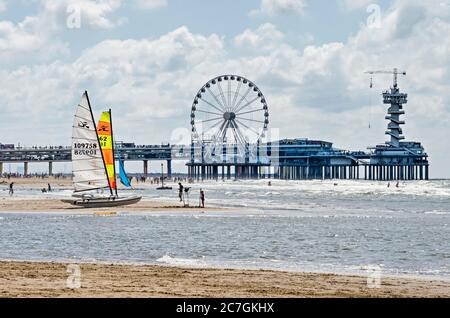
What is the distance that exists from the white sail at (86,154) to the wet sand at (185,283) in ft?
113

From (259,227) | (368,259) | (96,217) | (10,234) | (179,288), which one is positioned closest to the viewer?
(179,288)

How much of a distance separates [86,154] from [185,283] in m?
39.9

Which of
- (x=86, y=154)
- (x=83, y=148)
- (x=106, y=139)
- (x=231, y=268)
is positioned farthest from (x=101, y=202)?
(x=231, y=268)

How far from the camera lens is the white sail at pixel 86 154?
5850cm

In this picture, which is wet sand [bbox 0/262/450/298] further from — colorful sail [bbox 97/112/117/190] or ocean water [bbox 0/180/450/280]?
colorful sail [bbox 97/112/117/190]

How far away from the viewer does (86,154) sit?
59156 millimetres

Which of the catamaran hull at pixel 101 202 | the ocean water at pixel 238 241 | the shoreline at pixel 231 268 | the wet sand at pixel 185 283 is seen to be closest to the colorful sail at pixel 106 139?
the catamaran hull at pixel 101 202

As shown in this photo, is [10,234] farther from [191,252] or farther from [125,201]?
[125,201]

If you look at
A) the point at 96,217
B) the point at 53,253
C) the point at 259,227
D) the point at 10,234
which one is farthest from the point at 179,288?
the point at 96,217

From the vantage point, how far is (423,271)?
83.8ft

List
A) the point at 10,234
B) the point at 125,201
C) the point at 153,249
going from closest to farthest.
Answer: the point at 153,249
the point at 10,234
the point at 125,201

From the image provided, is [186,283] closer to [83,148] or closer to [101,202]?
[101,202]

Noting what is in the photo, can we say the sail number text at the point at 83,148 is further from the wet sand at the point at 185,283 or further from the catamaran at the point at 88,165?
the wet sand at the point at 185,283

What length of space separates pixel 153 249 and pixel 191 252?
5.56 ft
